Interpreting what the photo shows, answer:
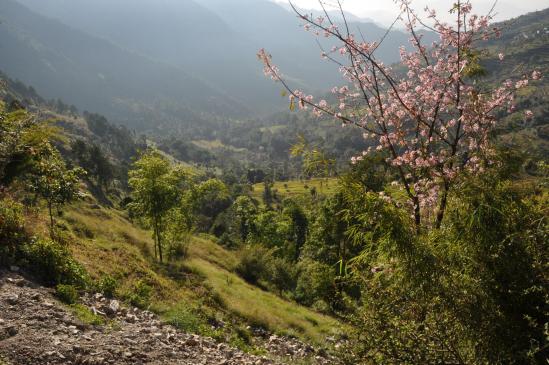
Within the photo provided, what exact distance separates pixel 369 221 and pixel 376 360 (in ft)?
6.52

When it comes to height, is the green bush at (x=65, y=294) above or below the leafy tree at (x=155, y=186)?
below

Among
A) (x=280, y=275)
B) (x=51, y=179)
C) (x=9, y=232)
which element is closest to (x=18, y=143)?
(x=51, y=179)

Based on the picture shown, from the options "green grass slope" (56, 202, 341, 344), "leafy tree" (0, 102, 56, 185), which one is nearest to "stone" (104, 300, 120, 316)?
"green grass slope" (56, 202, 341, 344)

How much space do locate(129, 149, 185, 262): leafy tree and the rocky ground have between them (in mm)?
11798

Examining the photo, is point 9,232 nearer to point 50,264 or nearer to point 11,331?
point 50,264

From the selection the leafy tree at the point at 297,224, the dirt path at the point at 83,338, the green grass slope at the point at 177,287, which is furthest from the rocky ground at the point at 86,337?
the leafy tree at the point at 297,224

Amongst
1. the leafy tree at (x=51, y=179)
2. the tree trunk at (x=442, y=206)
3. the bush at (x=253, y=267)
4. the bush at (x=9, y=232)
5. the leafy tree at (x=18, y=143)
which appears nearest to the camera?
the tree trunk at (x=442, y=206)

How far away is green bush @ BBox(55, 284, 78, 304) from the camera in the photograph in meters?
11.2

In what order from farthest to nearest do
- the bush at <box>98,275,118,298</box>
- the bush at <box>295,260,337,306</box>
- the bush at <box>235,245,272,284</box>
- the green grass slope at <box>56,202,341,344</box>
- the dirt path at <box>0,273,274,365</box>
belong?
the bush at <box>235,245,272,284</box>, the bush at <box>295,260,337,306</box>, the green grass slope at <box>56,202,341,344</box>, the bush at <box>98,275,118,298</box>, the dirt path at <box>0,273,274,365</box>

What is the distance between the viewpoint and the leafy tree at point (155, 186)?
24.0 meters

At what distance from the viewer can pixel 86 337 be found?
915 cm

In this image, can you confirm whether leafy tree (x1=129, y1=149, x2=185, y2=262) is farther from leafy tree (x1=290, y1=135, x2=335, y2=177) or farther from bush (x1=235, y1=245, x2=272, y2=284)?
leafy tree (x1=290, y1=135, x2=335, y2=177)

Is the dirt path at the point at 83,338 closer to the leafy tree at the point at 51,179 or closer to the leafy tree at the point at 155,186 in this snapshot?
the leafy tree at the point at 51,179

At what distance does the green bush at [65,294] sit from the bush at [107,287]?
2.34m
